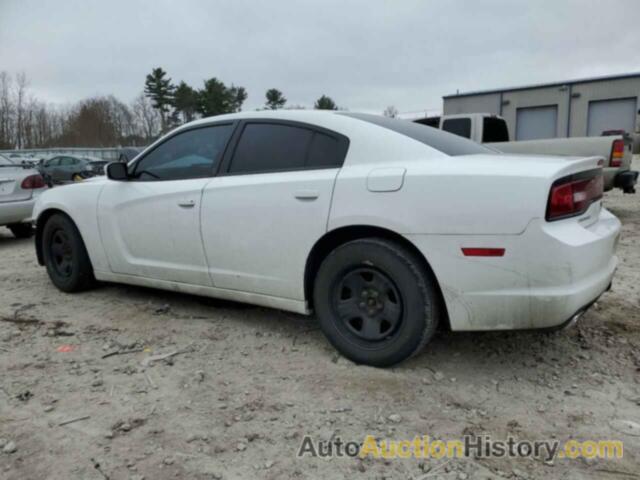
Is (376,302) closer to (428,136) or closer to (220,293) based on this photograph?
(428,136)

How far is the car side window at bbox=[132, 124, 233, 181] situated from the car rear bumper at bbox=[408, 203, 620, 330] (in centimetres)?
170

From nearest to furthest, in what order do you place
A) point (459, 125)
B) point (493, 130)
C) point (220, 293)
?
point (220, 293) < point (459, 125) < point (493, 130)

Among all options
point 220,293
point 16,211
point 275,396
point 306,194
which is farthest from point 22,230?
point 275,396

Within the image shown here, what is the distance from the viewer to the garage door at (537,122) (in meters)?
31.2

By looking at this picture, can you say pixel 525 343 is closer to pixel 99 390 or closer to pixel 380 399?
pixel 380 399

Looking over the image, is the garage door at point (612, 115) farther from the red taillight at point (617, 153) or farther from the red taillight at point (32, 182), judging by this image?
the red taillight at point (32, 182)

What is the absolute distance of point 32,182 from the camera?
300 inches

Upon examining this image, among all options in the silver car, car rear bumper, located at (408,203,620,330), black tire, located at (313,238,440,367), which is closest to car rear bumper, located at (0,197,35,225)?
the silver car

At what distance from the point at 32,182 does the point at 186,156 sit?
509cm

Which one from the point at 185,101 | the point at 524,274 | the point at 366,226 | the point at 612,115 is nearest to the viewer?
the point at 524,274

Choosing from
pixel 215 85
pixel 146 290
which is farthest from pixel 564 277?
pixel 215 85

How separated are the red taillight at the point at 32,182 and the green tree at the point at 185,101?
51016mm

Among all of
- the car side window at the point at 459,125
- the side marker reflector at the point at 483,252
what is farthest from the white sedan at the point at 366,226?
the car side window at the point at 459,125

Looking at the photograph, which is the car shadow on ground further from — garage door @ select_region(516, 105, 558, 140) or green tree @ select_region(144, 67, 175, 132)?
green tree @ select_region(144, 67, 175, 132)
